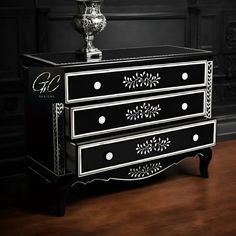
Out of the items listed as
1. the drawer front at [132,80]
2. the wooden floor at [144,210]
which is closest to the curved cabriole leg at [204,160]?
the wooden floor at [144,210]

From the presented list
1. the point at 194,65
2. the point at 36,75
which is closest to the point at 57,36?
the point at 36,75

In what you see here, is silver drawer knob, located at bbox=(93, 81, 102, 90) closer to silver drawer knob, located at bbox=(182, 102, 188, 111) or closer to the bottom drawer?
the bottom drawer

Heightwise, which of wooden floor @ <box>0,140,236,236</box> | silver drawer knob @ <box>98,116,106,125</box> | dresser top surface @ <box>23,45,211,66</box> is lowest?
wooden floor @ <box>0,140,236,236</box>

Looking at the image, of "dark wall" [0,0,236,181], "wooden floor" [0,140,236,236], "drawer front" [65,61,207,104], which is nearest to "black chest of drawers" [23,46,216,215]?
"drawer front" [65,61,207,104]

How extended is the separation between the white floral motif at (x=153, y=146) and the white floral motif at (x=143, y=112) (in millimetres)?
107

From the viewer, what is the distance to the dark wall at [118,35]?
8.27ft

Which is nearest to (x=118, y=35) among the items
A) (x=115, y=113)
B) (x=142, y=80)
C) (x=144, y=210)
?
(x=142, y=80)

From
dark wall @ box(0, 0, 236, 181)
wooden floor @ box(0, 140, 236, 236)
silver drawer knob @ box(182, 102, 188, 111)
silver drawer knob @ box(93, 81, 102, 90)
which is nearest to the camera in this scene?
wooden floor @ box(0, 140, 236, 236)

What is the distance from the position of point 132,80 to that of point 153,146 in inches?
12.0

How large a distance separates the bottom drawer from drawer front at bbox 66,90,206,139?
49 millimetres

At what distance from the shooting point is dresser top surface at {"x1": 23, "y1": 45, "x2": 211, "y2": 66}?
2.13m

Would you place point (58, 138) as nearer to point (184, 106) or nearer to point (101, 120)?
point (101, 120)

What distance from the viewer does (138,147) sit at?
2.25 m

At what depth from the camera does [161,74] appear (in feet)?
7.52
